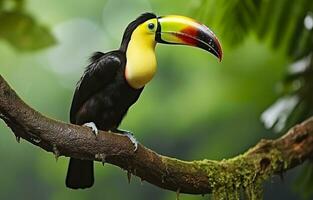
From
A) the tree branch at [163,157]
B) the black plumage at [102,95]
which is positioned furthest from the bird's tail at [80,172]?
the tree branch at [163,157]

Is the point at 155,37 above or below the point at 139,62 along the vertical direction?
above

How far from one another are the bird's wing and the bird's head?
43mm

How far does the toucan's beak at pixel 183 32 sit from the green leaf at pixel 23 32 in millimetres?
849

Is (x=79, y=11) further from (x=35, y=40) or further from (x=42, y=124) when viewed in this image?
(x=42, y=124)

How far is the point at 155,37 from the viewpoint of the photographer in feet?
6.56

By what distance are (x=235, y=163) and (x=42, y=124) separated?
767 mm

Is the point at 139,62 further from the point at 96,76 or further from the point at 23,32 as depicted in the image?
the point at 23,32

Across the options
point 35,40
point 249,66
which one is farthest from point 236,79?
point 35,40

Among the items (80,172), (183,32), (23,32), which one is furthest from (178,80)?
(183,32)

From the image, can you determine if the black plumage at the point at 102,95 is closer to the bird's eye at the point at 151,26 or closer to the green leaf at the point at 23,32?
the bird's eye at the point at 151,26

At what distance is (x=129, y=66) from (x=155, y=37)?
122mm

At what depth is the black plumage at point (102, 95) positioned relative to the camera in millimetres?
2008

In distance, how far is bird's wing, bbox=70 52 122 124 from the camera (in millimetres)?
1996

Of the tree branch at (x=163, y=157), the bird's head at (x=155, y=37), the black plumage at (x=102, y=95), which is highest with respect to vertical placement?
the bird's head at (x=155, y=37)
